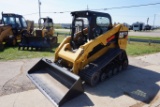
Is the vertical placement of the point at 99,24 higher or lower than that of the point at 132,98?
higher

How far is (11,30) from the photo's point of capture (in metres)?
14.6

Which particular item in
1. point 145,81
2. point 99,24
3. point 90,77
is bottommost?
point 145,81

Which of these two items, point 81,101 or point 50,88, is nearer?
point 81,101

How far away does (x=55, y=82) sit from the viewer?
223 inches

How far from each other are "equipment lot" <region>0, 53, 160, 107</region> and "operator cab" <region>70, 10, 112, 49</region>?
1.85 m

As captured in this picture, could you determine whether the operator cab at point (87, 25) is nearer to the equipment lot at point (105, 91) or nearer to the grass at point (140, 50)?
the equipment lot at point (105, 91)

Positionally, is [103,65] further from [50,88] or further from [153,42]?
[153,42]

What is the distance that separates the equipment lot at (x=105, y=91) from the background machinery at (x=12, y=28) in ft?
23.2

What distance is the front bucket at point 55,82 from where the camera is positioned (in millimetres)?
4695

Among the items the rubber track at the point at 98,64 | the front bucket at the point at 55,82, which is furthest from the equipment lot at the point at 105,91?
the rubber track at the point at 98,64

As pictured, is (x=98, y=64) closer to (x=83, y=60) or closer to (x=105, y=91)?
(x=83, y=60)

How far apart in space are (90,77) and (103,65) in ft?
2.36

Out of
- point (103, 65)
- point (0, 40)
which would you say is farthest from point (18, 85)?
point (0, 40)

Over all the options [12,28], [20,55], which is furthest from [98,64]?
[12,28]
